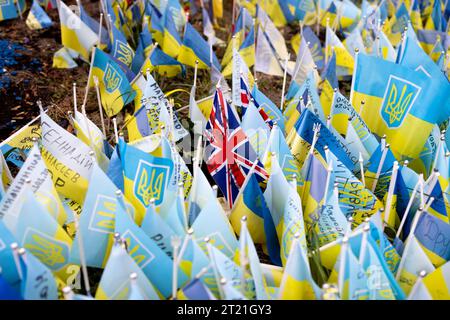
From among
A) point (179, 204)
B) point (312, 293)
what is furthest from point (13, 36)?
point (312, 293)

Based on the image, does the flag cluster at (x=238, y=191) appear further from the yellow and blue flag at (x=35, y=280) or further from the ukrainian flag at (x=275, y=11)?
the ukrainian flag at (x=275, y=11)

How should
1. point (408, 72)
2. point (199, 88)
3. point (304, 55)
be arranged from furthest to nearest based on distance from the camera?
point (199, 88) → point (304, 55) → point (408, 72)

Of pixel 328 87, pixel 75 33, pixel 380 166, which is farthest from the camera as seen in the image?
pixel 75 33

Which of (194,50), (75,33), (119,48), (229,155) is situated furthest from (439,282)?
(75,33)

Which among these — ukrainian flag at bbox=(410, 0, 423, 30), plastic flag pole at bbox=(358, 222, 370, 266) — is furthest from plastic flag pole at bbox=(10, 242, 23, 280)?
ukrainian flag at bbox=(410, 0, 423, 30)

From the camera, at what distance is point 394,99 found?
3244 mm

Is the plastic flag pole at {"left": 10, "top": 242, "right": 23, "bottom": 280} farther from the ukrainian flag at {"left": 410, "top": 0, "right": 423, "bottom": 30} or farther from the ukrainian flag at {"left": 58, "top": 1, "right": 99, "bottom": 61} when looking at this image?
the ukrainian flag at {"left": 410, "top": 0, "right": 423, "bottom": 30}

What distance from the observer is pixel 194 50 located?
3924 millimetres

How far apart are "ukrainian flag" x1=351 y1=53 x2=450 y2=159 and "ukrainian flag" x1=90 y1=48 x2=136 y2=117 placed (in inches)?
55.4

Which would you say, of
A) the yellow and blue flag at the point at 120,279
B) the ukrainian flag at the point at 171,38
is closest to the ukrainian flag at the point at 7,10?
the ukrainian flag at the point at 171,38

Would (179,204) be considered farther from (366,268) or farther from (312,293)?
(366,268)

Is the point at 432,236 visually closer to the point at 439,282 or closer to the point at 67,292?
the point at 439,282

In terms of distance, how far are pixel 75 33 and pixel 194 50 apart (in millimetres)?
882
